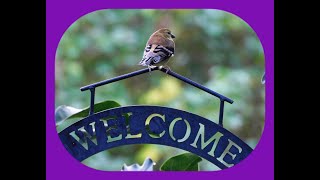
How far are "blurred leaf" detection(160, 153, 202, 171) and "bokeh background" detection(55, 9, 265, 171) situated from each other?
36cm

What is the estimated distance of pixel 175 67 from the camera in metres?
1.98

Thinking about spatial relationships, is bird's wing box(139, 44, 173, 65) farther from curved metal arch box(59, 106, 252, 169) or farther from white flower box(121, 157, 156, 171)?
white flower box(121, 157, 156, 171)

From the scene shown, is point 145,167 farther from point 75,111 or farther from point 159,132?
point 75,111

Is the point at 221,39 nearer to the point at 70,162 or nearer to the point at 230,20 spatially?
the point at 230,20

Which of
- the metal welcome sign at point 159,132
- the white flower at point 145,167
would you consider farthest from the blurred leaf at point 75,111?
the white flower at point 145,167

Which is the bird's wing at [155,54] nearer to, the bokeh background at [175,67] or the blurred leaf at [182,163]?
the blurred leaf at [182,163]

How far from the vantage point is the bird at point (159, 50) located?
5.37 ft

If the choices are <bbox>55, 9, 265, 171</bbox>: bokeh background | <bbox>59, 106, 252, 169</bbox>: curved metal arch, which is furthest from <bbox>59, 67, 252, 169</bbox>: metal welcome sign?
<bbox>55, 9, 265, 171</bbox>: bokeh background

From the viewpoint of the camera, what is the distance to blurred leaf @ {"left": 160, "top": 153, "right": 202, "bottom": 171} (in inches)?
64.1

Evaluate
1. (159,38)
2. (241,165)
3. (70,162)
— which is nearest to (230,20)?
(159,38)

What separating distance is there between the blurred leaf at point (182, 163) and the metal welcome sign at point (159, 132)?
0.05 feet

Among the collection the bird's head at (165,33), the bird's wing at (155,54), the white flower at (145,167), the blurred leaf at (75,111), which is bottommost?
the white flower at (145,167)

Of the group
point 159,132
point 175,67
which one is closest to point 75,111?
point 159,132

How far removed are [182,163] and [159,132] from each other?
0.08m
